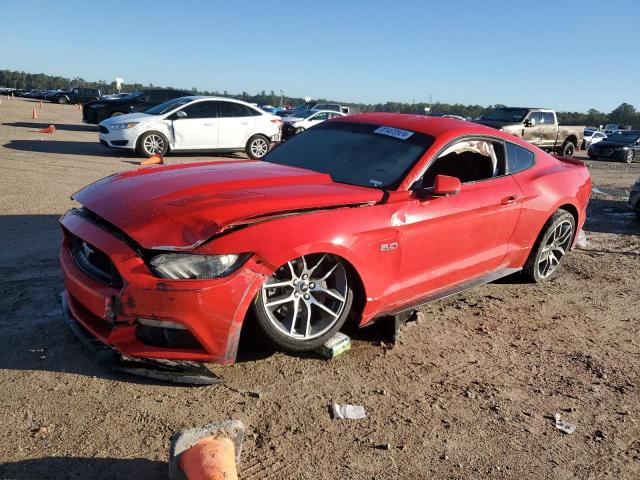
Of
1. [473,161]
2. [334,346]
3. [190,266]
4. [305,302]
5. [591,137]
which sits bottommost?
[334,346]

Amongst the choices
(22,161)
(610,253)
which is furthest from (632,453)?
(22,161)

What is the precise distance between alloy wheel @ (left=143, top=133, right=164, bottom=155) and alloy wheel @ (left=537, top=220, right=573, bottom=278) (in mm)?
9624

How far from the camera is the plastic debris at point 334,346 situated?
3.37 meters

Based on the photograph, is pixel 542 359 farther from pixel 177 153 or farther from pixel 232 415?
pixel 177 153

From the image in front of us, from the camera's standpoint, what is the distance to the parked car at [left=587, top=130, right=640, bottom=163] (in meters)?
22.8

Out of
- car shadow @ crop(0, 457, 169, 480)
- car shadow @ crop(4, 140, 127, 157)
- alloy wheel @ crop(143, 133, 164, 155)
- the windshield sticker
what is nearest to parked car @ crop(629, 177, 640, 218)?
the windshield sticker

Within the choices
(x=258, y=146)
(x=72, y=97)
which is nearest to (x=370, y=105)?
→ (x=72, y=97)

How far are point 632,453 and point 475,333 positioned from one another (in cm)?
141

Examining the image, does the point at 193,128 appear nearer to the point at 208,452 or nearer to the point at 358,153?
the point at 358,153

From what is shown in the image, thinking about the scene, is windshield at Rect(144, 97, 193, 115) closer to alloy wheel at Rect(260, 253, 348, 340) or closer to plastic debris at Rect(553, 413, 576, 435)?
alloy wheel at Rect(260, 253, 348, 340)

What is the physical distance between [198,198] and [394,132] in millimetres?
1816

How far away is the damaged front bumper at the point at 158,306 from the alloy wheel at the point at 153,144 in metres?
9.71

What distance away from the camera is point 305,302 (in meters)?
3.20

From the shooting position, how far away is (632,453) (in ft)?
8.87
